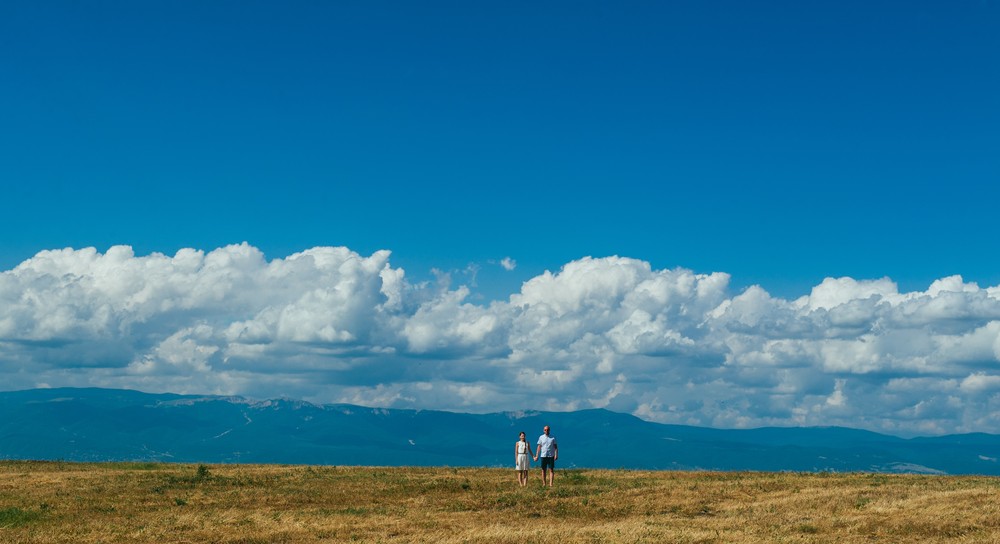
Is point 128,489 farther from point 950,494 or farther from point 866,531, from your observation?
point 950,494

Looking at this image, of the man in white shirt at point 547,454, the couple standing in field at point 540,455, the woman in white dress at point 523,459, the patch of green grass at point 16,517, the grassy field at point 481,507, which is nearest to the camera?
the grassy field at point 481,507

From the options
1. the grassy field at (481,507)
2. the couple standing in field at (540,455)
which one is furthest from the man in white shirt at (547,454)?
the grassy field at (481,507)

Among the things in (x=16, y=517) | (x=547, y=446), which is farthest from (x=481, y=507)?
(x=16, y=517)

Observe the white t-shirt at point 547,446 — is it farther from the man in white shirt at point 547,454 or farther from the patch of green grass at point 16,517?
the patch of green grass at point 16,517

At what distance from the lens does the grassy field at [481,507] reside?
32.5 m

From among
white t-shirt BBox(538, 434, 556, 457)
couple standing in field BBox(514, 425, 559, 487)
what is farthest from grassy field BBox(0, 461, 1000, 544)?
white t-shirt BBox(538, 434, 556, 457)

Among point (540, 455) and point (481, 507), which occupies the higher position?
point (540, 455)

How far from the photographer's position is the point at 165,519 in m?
35.9

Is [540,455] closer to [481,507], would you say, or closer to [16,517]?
[481,507]

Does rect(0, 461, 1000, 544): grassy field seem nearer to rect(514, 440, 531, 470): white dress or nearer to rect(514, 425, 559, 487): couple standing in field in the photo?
rect(514, 425, 559, 487): couple standing in field

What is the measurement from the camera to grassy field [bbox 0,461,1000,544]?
107 feet

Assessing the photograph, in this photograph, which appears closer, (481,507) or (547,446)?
(481,507)

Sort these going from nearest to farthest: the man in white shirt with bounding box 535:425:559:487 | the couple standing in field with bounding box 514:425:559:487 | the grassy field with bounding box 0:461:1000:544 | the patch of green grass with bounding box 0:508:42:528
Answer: the grassy field with bounding box 0:461:1000:544 → the patch of green grass with bounding box 0:508:42:528 → the couple standing in field with bounding box 514:425:559:487 → the man in white shirt with bounding box 535:425:559:487

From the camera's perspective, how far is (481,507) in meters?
39.7
